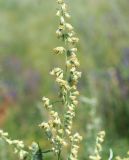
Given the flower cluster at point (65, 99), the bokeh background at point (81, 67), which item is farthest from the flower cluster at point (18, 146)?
the bokeh background at point (81, 67)

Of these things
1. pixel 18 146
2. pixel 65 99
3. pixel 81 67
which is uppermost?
pixel 81 67

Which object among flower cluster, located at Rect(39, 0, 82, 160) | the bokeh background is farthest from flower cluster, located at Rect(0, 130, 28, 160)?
the bokeh background

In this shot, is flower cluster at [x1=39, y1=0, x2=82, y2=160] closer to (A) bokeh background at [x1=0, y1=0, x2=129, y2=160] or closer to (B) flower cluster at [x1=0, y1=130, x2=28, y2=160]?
(B) flower cluster at [x1=0, y1=130, x2=28, y2=160]

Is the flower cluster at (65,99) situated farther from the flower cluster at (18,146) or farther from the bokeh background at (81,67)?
the bokeh background at (81,67)

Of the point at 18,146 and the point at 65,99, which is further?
the point at 65,99

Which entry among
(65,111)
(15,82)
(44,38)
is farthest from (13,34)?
(65,111)

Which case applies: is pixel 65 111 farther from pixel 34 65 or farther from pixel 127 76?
pixel 34 65

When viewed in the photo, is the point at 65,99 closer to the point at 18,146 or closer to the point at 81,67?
the point at 18,146

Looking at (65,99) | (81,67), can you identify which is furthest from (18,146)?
(81,67)
